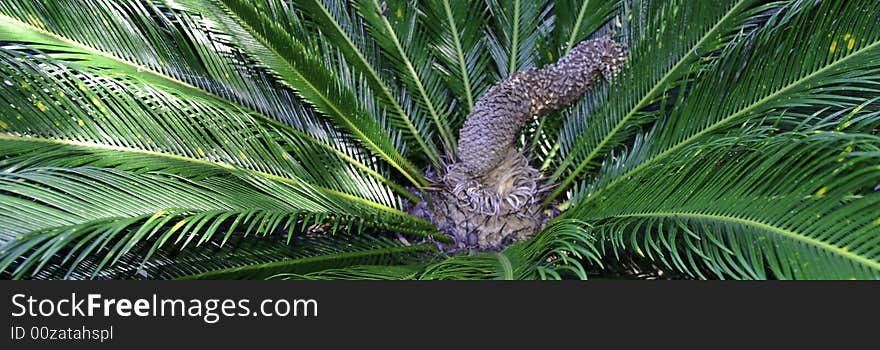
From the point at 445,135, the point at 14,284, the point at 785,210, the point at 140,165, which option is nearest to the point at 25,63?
the point at 140,165

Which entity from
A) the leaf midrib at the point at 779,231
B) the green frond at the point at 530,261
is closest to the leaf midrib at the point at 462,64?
the green frond at the point at 530,261

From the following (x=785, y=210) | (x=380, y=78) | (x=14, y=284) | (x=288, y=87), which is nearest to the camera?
(x=785, y=210)

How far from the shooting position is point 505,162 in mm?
2305

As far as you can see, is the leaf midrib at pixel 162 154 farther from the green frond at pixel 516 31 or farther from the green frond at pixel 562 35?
the green frond at pixel 516 31

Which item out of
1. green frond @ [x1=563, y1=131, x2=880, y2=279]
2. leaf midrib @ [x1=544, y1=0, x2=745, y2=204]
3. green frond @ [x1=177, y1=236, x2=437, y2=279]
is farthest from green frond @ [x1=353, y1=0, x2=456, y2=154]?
green frond @ [x1=563, y1=131, x2=880, y2=279]

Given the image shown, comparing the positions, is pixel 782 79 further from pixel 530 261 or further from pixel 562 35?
pixel 530 261

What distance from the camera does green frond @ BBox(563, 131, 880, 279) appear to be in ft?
3.96

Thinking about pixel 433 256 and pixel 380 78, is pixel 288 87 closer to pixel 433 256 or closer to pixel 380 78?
pixel 380 78

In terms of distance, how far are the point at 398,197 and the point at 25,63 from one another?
4.00ft

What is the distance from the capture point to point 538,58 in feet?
8.30

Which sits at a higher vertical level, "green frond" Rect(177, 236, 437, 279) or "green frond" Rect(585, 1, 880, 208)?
"green frond" Rect(585, 1, 880, 208)

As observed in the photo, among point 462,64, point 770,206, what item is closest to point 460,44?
point 462,64

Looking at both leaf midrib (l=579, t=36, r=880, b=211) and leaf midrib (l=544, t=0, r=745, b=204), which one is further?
leaf midrib (l=544, t=0, r=745, b=204)

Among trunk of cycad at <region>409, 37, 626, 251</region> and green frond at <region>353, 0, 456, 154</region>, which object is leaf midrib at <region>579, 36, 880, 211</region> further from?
green frond at <region>353, 0, 456, 154</region>
